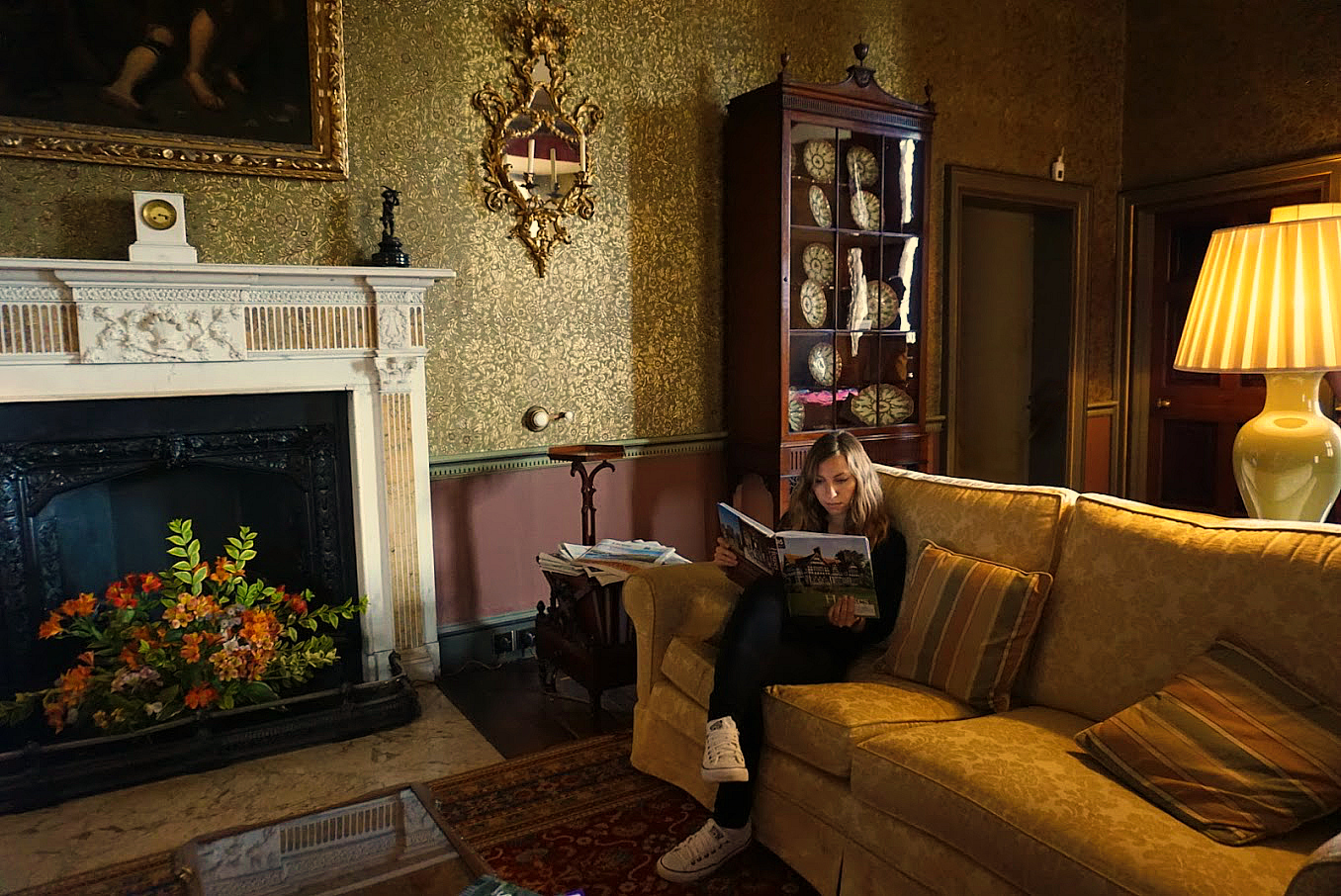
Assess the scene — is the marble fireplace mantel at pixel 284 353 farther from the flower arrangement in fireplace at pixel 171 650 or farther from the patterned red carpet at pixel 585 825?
the patterned red carpet at pixel 585 825

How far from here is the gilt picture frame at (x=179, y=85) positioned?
245cm

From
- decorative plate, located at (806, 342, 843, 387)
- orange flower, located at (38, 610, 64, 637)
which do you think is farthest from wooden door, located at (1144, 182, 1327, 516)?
orange flower, located at (38, 610, 64, 637)

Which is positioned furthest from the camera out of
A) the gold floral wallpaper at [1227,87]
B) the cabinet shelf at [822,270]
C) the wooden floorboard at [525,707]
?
the gold floral wallpaper at [1227,87]

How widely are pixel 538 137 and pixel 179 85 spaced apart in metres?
1.12

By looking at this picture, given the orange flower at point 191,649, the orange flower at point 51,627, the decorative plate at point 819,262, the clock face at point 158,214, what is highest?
the clock face at point 158,214

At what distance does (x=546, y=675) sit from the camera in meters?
2.98

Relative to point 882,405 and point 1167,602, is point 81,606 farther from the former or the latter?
point 882,405

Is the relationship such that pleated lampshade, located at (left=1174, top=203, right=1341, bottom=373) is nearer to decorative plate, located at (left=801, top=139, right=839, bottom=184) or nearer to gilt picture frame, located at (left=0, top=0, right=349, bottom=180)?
decorative plate, located at (left=801, top=139, right=839, bottom=184)

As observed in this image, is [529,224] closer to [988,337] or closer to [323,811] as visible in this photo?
[323,811]

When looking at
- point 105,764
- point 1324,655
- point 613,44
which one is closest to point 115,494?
point 105,764

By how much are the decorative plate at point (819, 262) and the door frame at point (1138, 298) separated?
7.03 feet

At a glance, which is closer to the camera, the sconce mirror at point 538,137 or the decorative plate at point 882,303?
the sconce mirror at point 538,137

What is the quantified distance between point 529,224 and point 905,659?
2.02m

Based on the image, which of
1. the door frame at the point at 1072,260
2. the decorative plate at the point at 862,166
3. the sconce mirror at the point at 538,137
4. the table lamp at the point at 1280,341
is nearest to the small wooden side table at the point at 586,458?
the sconce mirror at the point at 538,137
